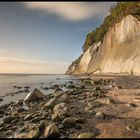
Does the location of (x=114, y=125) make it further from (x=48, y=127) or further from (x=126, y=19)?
(x=126, y=19)

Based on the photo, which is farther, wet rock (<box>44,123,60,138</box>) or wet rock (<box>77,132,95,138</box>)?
wet rock (<box>44,123,60,138</box>)

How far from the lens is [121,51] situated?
1853 inches

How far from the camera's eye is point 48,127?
300 inches

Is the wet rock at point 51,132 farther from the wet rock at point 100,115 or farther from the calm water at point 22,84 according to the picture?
the calm water at point 22,84

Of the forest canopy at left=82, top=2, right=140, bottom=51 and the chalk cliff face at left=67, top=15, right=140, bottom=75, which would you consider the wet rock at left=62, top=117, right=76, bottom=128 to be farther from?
the forest canopy at left=82, top=2, right=140, bottom=51

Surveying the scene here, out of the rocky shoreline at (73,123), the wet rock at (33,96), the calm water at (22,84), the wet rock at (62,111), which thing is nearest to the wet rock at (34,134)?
the rocky shoreline at (73,123)

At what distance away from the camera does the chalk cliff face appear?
131ft

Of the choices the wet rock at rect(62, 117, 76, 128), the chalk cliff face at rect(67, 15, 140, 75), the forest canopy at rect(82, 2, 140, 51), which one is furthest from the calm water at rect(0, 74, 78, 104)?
the forest canopy at rect(82, 2, 140, 51)

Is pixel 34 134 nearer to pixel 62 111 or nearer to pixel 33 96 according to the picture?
pixel 62 111

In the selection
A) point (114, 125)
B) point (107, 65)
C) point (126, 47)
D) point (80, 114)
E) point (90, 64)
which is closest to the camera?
point (114, 125)

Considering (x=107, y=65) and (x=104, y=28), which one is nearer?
(x=107, y=65)

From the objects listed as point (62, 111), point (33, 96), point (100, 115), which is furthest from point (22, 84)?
point (100, 115)

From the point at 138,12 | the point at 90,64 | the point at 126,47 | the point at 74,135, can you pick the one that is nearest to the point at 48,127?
the point at 74,135

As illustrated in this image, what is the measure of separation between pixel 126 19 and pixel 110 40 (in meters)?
8.68
